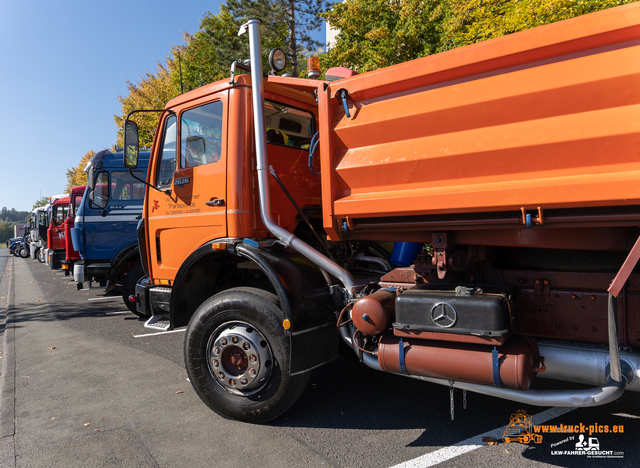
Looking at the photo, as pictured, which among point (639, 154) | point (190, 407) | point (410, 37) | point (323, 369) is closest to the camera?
point (639, 154)

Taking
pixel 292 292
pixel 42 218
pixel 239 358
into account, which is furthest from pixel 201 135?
pixel 42 218

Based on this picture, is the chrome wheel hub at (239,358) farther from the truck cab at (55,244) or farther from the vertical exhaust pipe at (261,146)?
the truck cab at (55,244)

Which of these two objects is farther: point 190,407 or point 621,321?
point 190,407

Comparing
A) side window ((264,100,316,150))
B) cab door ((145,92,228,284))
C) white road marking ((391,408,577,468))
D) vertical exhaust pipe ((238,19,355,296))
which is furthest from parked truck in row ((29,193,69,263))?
white road marking ((391,408,577,468))

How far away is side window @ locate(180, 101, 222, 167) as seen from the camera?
3.96m

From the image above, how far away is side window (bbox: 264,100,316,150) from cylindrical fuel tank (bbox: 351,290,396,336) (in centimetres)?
182

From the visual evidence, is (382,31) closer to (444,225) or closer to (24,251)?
(444,225)

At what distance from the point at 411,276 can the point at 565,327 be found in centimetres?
100

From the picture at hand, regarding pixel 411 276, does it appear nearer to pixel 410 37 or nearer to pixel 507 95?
pixel 507 95

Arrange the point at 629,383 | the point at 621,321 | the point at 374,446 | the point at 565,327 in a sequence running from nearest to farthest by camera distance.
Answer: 1. the point at 629,383
2. the point at 621,321
3. the point at 565,327
4. the point at 374,446

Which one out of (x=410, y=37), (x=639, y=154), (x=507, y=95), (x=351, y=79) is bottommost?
(x=639, y=154)

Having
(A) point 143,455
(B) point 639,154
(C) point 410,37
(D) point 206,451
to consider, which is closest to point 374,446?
(D) point 206,451

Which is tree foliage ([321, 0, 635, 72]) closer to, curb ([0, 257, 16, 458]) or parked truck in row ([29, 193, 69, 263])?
curb ([0, 257, 16, 458])

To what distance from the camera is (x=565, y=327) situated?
8.87 feet
